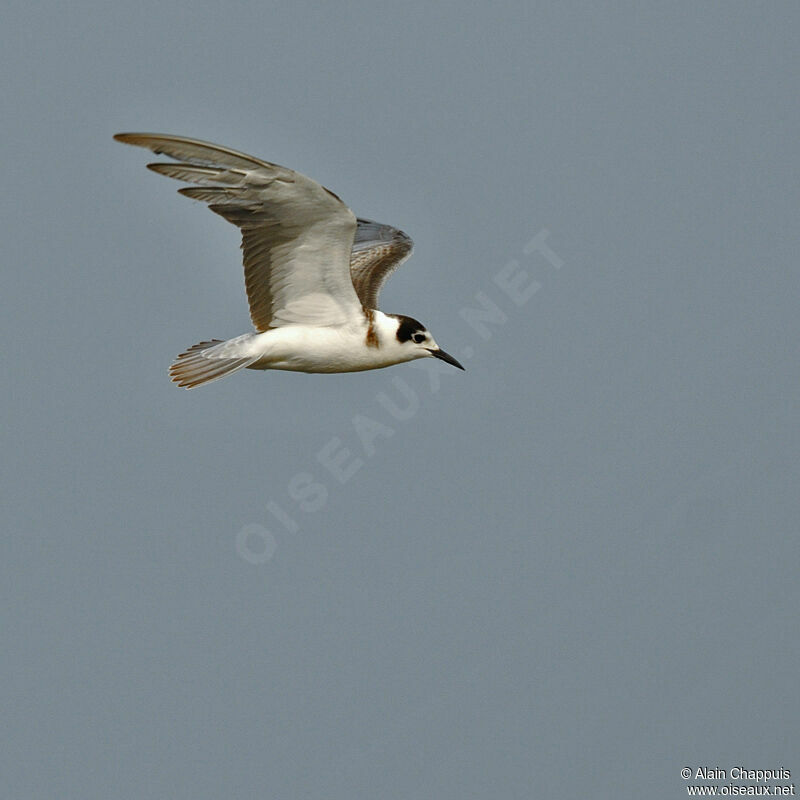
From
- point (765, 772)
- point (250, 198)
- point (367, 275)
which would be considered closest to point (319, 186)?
point (250, 198)

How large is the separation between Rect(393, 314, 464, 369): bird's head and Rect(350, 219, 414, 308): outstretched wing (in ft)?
1.97

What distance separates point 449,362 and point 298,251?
159cm

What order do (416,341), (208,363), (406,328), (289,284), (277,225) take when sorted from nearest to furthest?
(277,225) → (289,284) → (208,363) → (406,328) → (416,341)

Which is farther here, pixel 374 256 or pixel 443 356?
pixel 374 256

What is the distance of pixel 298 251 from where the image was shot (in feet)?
30.9

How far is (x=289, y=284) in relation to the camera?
970 cm

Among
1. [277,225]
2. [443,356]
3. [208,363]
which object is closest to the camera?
[277,225]

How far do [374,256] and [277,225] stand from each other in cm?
240

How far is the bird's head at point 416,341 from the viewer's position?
10.1 meters

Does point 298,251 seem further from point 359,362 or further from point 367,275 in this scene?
point 367,275

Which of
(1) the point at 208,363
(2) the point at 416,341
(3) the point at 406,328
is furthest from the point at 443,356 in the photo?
(1) the point at 208,363

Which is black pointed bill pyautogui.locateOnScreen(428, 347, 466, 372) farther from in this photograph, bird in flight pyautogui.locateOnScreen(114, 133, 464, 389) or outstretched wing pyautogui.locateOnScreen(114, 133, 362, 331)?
outstretched wing pyautogui.locateOnScreen(114, 133, 362, 331)

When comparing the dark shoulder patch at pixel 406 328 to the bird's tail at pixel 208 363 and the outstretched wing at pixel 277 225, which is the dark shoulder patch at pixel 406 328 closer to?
the outstretched wing at pixel 277 225

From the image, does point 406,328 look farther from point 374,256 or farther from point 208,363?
point 374,256
